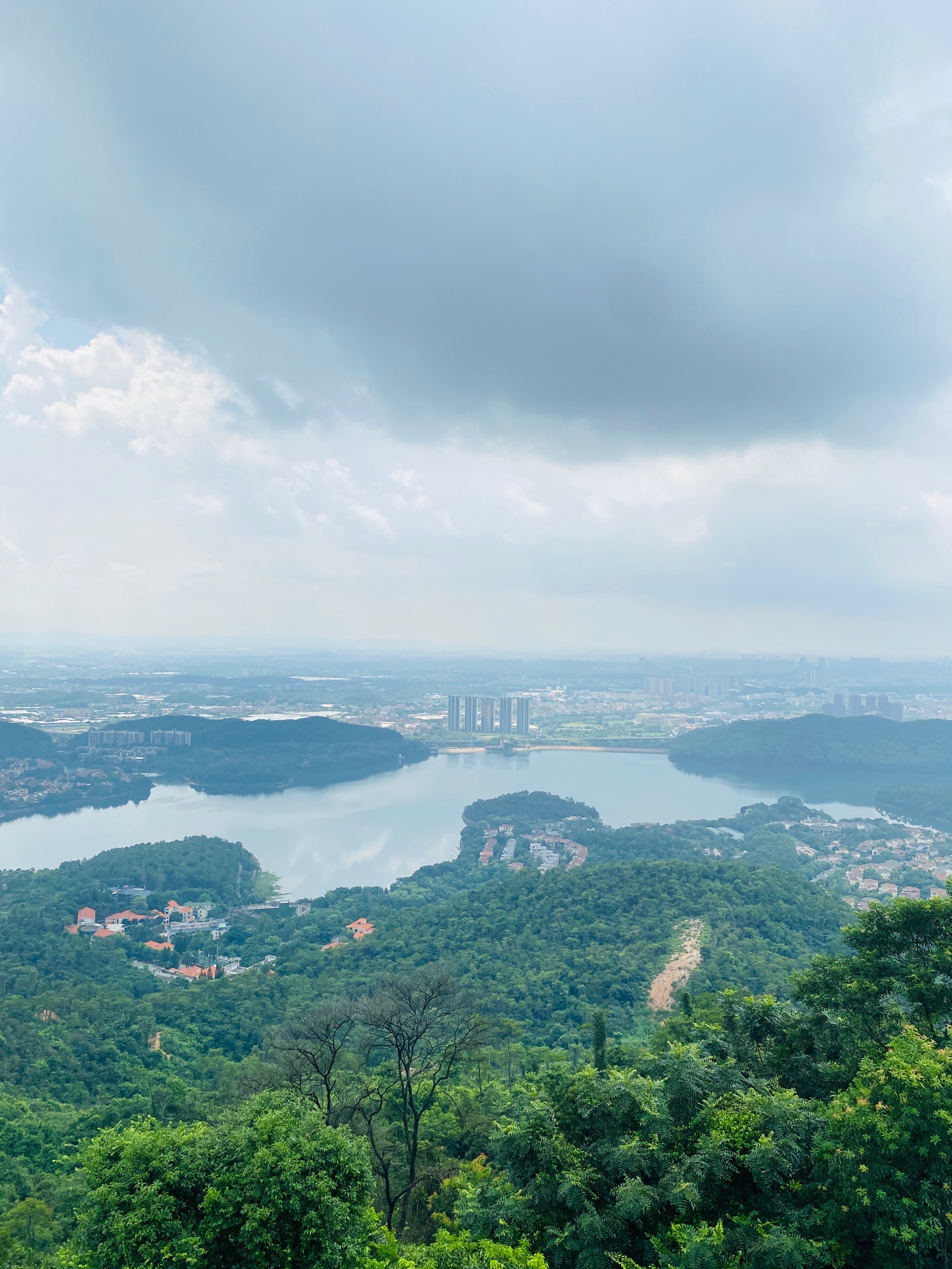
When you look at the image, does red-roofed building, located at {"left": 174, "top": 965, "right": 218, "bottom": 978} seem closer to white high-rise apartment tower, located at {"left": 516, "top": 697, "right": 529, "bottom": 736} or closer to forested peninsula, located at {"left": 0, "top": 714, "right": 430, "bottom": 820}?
forested peninsula, located at {"left": 0, "top": 714, "right": 430, "bottom": 820}

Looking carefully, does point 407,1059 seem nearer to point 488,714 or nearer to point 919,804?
point 919,804

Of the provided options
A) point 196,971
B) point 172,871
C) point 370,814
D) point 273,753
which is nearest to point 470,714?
point 273,753

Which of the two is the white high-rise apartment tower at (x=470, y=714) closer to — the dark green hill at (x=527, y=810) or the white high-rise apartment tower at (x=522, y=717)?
the white high-rise apartment tower at (x=522, y=717)

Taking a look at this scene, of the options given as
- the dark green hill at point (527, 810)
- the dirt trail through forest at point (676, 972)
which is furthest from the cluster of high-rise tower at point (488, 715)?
the dirt trail through forest at point (676, 972)

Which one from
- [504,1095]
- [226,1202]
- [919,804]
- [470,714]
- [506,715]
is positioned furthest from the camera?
[470,714]

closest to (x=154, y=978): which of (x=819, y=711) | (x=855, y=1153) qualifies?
(x=855, y=1153)
